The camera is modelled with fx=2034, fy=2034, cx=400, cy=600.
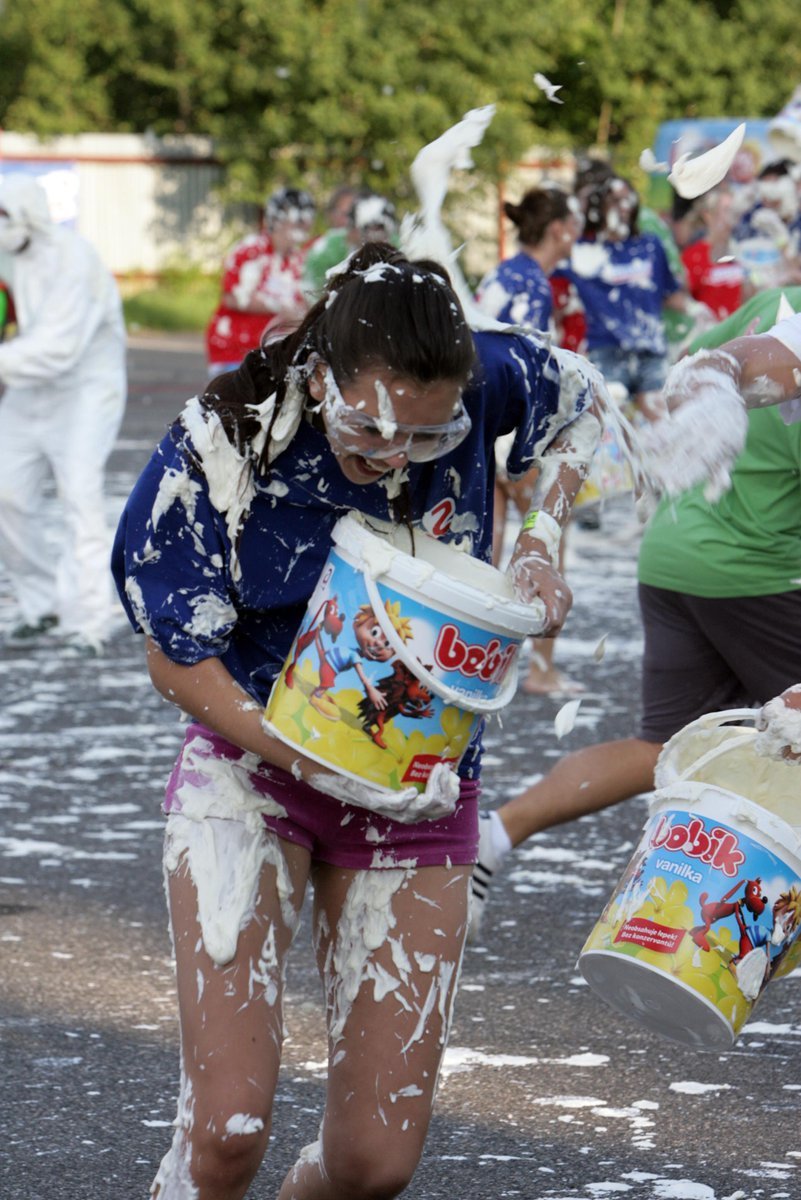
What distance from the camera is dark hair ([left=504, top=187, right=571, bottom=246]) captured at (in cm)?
831

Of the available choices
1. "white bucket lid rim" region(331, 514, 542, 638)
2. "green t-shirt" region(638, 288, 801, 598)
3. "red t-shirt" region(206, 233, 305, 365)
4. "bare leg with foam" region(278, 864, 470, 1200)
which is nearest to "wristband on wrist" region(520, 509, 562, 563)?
"white bucket lid rim" region(331, 514, 542, 638)

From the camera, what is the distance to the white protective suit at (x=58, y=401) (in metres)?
8.30

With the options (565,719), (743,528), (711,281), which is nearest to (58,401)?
(743,528)

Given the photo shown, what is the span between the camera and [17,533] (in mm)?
8680

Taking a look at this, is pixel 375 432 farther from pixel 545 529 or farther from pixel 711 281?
pixel 711 281

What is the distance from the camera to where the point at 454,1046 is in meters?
4.34

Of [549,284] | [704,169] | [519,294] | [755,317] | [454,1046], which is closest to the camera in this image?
[704,169]

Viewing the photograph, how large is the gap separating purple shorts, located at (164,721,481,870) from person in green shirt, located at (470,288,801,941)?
150cm

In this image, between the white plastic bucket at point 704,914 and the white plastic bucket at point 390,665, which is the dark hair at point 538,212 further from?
the white plastic bucket at point 390,665

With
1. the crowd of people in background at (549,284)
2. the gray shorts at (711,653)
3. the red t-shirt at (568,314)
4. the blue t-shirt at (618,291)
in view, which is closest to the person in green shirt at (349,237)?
the crowd of people in background at (549,284)

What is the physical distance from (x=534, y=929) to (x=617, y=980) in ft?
6.44

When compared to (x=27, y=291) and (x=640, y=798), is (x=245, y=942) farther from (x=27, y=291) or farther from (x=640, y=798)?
(x=27, y=291)

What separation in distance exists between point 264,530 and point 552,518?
1.56ft

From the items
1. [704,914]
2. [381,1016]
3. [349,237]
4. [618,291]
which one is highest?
[704,914]
